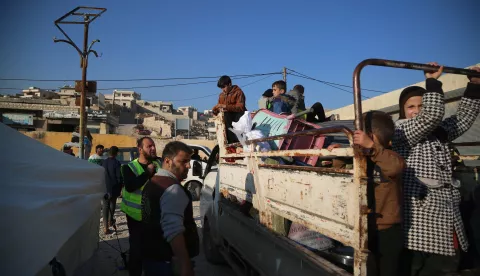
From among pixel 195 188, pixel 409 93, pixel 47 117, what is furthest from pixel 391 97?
pixel 47 117

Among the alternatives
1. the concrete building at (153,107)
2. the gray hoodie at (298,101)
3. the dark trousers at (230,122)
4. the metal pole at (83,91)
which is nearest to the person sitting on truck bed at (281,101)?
the gray hoodie at (298,101)

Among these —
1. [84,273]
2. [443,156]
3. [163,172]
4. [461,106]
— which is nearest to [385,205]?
[443,156]

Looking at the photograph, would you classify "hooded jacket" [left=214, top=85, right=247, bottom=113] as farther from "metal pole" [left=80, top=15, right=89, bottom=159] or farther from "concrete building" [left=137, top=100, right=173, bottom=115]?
"concrete building" [left=137, top=100, right=173, bottom=115]

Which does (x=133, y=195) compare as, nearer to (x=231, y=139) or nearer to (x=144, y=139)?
(x=144, y=139)

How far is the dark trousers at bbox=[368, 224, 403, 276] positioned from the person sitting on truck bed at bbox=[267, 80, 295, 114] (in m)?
2.74

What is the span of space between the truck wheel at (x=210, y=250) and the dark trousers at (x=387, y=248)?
296cm

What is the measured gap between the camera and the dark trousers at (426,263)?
78.4 inches

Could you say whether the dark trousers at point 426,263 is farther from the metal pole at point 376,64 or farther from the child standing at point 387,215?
the metal pole at point 376,64

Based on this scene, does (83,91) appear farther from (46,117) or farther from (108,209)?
(46,117)

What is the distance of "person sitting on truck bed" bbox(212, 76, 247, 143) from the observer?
464 cm

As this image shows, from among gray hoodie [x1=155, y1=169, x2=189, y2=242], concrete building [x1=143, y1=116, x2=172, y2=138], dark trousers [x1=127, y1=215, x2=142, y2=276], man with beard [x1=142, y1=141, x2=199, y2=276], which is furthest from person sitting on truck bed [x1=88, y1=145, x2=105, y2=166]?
concrete building [x1=143, y1=116, x2=172, y2=138]

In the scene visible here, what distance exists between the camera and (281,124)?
3.46 metres

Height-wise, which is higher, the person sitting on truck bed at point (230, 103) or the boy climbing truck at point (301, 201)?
the person sitting on truck bed at point (230, 103)

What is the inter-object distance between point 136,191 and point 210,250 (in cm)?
171
